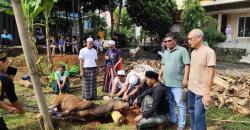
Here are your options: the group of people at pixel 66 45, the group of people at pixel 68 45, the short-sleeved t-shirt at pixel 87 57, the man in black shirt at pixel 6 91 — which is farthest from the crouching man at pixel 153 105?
the group of people at pixel 66 45

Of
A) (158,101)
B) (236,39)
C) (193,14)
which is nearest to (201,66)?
(158,101)

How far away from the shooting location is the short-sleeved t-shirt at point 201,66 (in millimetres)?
4941

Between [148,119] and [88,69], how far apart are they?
314cm

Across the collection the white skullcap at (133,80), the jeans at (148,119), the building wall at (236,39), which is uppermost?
the building wall at (236,39)

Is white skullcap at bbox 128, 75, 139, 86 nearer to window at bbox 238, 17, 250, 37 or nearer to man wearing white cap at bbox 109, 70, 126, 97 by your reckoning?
man wearing white cap at bbox 109, 70, 126, 97

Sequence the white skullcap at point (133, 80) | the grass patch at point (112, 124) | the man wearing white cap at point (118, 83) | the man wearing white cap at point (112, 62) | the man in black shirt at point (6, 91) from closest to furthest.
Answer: the man in black shirt at point (6, 91) < the grass patch at point (112, 124) < the white skullcap at point (133, 80) < the man wearing white cap at point (118, 83) < the man wearing white cap at point (112, 62)

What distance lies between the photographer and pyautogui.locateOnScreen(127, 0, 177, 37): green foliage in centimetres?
2184

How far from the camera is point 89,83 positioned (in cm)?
880

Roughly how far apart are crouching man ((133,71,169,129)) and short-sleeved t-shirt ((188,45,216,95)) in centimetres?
86

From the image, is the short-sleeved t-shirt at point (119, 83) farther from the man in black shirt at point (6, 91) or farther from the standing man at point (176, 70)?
the man in black shirt at point (6, 91)

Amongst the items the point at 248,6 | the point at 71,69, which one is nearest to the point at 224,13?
the point at 248,6

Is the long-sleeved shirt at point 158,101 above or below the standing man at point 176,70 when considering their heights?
below

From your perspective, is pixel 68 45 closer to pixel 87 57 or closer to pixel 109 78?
pixel 109 78

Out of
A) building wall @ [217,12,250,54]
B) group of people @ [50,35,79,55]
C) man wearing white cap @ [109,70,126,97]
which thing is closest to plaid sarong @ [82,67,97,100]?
man wearing white cap @ [109,70,126,97]
